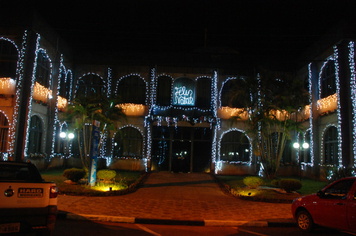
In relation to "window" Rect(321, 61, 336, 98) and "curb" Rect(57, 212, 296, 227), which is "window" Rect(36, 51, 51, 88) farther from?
"window" Rect(321, 61, 336, 98)

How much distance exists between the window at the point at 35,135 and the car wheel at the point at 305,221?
15.5m

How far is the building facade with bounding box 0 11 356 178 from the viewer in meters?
17.4

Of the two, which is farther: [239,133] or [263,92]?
[239,133]

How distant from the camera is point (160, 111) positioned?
2089 centimetres

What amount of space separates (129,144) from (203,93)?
6720mm

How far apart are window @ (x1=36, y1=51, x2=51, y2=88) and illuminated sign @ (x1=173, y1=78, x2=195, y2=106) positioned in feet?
29.0

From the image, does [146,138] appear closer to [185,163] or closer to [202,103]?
[185,163]

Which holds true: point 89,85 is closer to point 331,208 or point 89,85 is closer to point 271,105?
point 271,105

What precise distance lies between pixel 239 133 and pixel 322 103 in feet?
19.7

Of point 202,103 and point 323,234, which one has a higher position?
point 202,103

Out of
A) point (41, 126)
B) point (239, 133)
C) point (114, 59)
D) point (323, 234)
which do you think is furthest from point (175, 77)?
point (323, 234)

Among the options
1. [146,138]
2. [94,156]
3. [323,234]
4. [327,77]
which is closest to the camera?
[323,234]

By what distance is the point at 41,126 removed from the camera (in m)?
18.8

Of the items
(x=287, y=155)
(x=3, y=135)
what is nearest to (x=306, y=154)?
(x=287, y=155)
